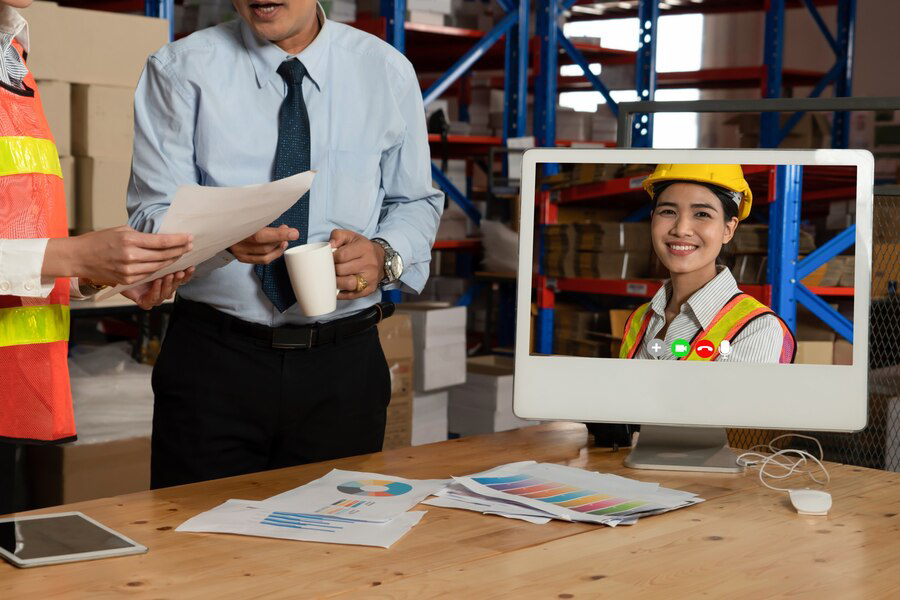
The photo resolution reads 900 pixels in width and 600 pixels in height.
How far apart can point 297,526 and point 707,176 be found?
794mm

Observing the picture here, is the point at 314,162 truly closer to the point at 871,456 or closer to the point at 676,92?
the point at 871,456

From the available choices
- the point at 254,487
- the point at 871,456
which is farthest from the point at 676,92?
the point at 254,487

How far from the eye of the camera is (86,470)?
120 inches

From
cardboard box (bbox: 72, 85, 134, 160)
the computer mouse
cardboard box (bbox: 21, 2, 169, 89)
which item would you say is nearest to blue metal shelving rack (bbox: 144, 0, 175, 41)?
cardboard box (bbox: 21, 2, 169, 89)

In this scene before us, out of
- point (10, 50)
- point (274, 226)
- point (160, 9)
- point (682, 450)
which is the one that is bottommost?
point (682, 450)

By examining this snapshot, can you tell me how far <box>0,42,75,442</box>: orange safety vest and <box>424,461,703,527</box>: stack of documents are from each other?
54 cm

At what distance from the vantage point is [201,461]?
6.06ft

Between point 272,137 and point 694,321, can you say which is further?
point 272,137

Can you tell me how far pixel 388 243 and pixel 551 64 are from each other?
3.44 metres

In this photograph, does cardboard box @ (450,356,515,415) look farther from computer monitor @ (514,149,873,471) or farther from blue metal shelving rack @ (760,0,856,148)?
computer monitor @ (514,149,873,471)

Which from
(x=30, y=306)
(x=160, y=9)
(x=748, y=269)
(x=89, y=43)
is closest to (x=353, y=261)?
(x=30, y=306)

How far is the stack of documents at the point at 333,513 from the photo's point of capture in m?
1.26

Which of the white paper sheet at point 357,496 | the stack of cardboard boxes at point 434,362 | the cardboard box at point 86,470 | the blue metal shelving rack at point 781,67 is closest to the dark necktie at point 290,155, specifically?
the white paper sheet at point 357,496

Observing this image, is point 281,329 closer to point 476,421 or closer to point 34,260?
point 34,260
